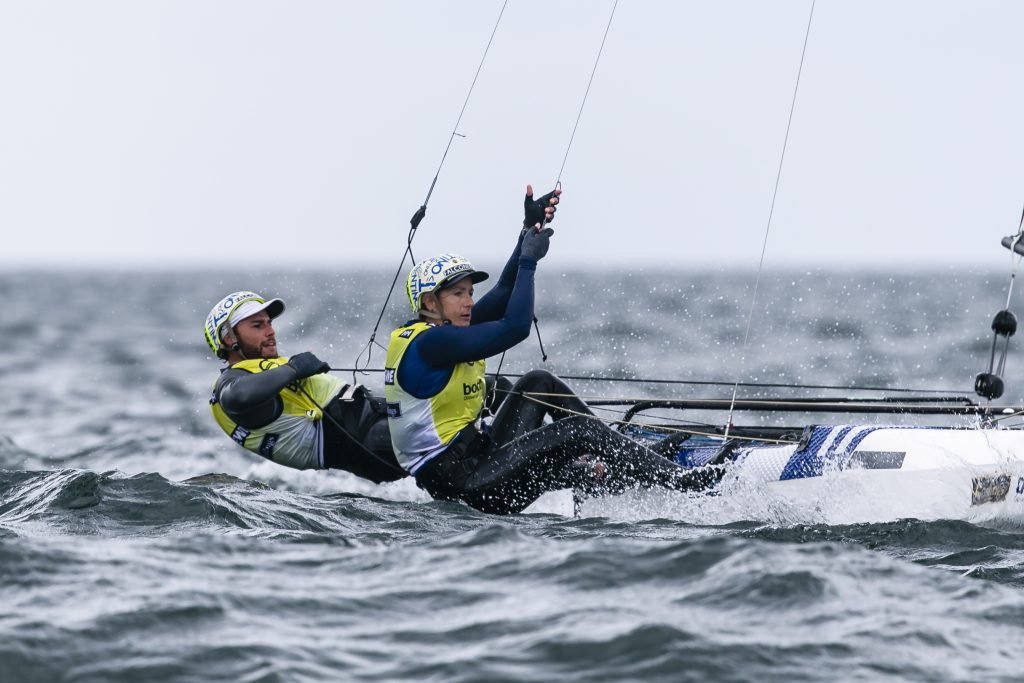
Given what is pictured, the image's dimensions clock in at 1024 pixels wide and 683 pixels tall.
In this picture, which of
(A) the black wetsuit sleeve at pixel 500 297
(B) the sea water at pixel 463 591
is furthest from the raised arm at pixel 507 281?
(B) the sea water at pixel 463 591

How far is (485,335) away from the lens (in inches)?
245

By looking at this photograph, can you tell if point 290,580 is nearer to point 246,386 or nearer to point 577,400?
point 246,386

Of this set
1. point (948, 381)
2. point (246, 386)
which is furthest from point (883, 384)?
point (246, 386)

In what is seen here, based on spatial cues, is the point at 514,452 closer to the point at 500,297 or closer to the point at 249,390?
the point at 500,297

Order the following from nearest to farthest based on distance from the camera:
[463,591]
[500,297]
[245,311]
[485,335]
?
[463,591]
[485,335]
[245,311]
[500,297]

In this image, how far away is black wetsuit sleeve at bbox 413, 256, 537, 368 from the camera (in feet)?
20.4

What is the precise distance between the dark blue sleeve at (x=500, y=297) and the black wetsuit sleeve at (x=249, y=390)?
3.99 ft

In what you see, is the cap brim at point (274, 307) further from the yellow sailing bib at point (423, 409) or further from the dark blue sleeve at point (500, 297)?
the dark blue sleeve at point (500, 297)

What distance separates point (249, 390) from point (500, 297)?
1.47m

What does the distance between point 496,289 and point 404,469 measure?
1.04 meters

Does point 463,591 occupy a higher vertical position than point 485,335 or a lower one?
lower

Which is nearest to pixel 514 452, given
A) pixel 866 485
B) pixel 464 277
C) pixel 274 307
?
pixel 464 277

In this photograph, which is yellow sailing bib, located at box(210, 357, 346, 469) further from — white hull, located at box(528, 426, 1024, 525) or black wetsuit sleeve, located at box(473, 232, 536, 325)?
white hull, located at box(528, 426, 1024, 525)

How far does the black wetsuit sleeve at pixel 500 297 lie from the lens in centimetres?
716
